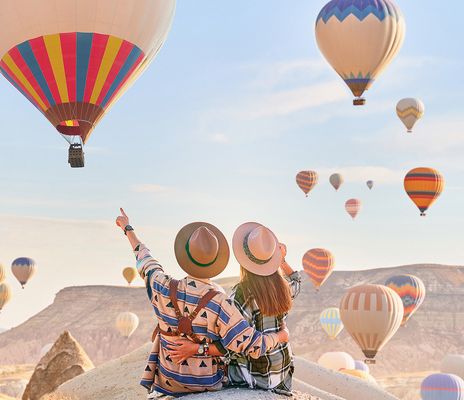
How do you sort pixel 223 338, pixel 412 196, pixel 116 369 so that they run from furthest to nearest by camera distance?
pixel 412 196 < pixel 116 369 < pixel 223 338

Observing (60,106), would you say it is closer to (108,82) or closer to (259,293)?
(108,82)

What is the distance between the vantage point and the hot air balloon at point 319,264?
55.9 meters

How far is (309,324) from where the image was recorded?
88625 mm

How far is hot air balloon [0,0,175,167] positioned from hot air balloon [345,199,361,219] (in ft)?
143

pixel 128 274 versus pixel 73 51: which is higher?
pixel 73 51

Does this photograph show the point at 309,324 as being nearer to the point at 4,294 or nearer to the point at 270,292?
the point at 4,294

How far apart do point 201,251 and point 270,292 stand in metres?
0.52

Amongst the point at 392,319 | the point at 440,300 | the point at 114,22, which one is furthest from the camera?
the point at 440,300

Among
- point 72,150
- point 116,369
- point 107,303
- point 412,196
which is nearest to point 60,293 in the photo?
point 107,303

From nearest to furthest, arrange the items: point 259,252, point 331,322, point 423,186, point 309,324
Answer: point 259,252 → point 423,186 → point 331,322 → point 309,324

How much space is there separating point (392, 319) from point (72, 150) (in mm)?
19559

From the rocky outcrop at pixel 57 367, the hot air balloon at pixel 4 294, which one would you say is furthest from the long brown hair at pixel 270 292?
the hot air balloon at pixel 4 294

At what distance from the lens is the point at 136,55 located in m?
21.3

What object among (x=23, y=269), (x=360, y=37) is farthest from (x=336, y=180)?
(x=360, y=37)
